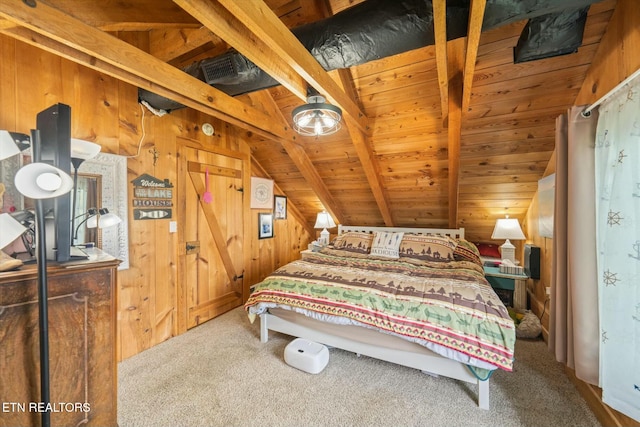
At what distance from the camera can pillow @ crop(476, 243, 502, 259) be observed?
3.61m

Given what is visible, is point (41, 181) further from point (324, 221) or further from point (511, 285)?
point (511, 285)

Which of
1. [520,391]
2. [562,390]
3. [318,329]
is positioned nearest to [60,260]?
[318,329]

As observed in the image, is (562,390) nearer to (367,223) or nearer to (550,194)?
(550,194)

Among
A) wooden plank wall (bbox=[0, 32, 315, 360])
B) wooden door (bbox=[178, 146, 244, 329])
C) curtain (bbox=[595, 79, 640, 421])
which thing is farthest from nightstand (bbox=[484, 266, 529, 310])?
wooden plank wall (bbox=[0, 32, 315, 360])

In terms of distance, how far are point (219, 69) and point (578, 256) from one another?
261 centimetres

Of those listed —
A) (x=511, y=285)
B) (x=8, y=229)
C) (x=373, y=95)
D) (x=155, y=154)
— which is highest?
(x=373, y=95)

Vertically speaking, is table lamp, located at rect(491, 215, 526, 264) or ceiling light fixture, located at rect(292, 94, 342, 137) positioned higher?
ceiling light fixture, located at rect(292, 94, 342, 137)

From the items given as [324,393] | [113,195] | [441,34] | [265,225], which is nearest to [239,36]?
[441,34]

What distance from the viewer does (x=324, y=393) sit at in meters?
1.81

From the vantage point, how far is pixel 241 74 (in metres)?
1.84

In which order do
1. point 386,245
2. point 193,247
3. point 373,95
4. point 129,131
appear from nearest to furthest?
point 129,131 < point 373,95 < point 193,247 < point 386,245

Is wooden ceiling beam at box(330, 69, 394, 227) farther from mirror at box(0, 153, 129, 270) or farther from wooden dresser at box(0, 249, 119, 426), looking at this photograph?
wooden dresser at box(0, 249, 119, 426)

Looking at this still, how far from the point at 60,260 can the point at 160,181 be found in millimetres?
1472

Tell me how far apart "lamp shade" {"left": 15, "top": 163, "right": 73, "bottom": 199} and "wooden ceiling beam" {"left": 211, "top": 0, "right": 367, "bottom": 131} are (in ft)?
2.86
